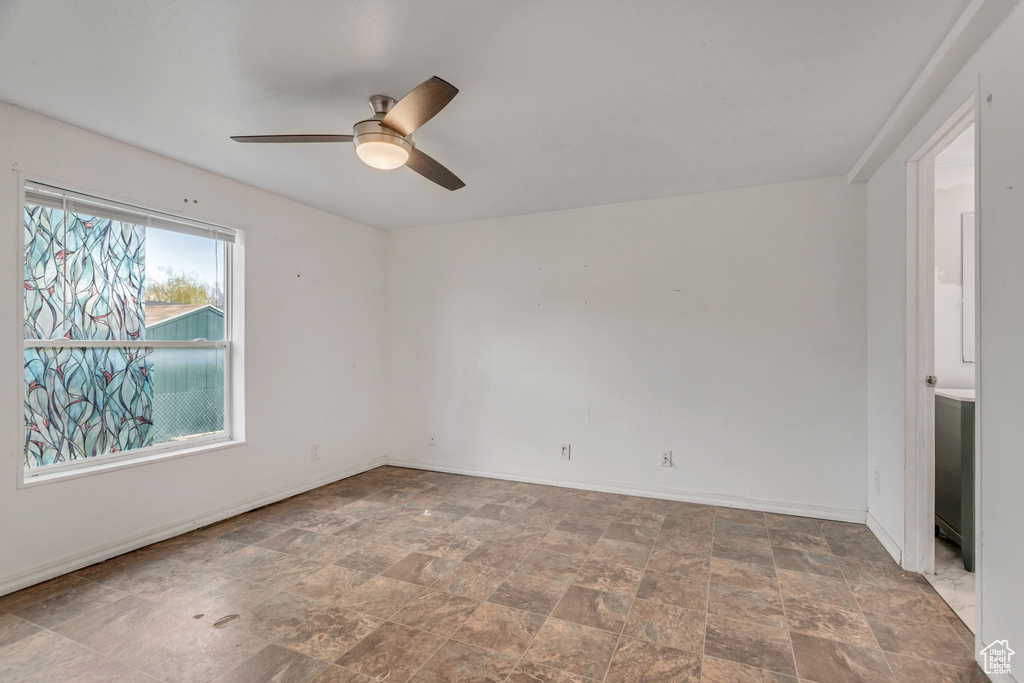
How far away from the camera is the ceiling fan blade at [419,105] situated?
5.56 feet

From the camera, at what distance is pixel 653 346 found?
3.68 meters

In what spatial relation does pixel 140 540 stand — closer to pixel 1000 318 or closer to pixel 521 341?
pixel 521 341

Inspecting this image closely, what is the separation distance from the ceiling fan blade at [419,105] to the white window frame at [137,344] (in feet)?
6.34

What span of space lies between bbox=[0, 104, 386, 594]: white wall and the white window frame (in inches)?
1.2

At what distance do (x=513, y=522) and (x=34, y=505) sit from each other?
104 inches

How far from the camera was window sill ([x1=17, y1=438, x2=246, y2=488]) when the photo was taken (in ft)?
7.73

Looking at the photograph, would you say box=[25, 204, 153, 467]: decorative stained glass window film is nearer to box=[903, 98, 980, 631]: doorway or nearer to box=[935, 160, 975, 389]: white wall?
box=[903, 98, 980, 631]: doorway

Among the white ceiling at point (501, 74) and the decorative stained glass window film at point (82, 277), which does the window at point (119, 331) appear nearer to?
the decorative stained glass window film at point (82, 277)

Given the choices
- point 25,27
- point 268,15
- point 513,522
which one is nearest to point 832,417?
point 513,522

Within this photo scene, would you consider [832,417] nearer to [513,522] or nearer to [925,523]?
[925,523]

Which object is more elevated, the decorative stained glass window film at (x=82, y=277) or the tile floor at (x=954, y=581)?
the decorative stained glass window film at (x=82, y=277)

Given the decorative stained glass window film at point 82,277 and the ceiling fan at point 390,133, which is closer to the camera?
the ceiling fan at point 390,133

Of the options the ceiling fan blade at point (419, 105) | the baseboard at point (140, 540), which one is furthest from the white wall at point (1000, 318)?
the baseboard at point (140, 540)

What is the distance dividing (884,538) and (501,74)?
3375mm
